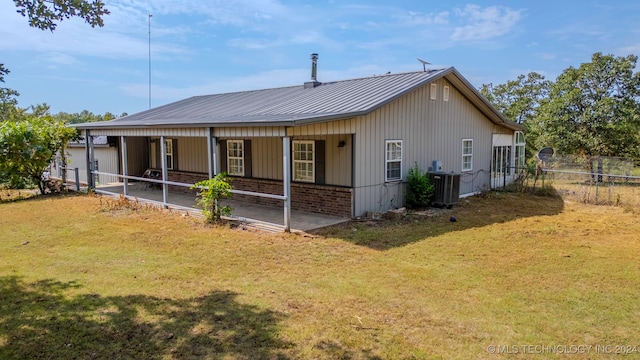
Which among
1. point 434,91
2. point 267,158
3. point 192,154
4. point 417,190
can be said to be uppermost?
point 434,91

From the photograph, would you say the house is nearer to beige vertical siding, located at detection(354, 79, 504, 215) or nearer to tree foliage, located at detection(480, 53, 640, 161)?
beige vertical siding, located at detection(354, 79, 504, 215)

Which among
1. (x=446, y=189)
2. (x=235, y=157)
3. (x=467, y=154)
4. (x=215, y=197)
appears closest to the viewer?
(x=215, y=197)

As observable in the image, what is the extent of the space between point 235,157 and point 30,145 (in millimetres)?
6894

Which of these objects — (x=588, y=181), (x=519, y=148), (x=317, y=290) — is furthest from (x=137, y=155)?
(x=588, y=181)

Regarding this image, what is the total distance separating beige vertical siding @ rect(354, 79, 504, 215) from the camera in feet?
33.7

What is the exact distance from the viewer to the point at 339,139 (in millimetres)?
10477

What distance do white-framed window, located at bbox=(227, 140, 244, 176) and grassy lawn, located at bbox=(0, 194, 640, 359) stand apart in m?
3.99

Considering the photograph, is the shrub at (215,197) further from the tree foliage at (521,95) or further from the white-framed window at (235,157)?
the tree foliage at (521,95)

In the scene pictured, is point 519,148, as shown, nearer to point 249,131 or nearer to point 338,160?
point 338,160

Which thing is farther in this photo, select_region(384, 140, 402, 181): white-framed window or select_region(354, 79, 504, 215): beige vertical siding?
select_region(384, 140, 402, 181): white-framed window

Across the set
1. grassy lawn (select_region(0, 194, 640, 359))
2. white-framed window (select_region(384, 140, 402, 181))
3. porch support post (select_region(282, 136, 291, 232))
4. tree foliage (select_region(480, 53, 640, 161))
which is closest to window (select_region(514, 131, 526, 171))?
tree foliage (select_region(480, 53, 640, 161))

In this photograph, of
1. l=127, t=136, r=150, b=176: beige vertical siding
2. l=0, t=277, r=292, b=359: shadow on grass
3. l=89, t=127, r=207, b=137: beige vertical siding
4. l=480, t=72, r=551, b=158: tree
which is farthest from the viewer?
l=480, t=72, r=551, b=158: tree

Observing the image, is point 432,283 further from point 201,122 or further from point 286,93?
point 286,93

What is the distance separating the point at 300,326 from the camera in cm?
435
